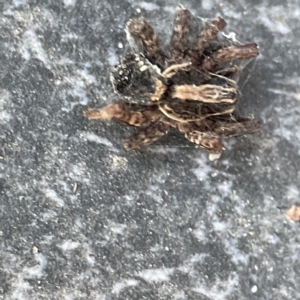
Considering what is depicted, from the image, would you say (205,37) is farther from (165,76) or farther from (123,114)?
(123,114)

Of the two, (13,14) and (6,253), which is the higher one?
(13,14)

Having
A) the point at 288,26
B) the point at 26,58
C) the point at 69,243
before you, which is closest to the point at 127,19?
the point at 26,58

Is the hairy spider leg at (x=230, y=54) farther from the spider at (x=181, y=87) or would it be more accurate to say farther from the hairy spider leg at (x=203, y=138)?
the hairy spider leg at (x=203, y=138)

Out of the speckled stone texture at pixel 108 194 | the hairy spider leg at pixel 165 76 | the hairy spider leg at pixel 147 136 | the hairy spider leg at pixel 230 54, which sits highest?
the hairy spider leg at pixel 230 54

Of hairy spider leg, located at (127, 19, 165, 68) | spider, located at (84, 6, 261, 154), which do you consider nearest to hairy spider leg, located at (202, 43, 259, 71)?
spider, located at (84, 6, 261, 154)

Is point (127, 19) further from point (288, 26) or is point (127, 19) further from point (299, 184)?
point (299, 184)

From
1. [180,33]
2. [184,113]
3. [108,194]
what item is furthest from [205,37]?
[108,194]

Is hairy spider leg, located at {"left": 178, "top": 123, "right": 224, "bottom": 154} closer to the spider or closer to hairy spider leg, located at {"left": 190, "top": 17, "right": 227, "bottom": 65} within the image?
the spider

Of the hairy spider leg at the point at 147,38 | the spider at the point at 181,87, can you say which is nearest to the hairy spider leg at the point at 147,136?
the spider at the point at 181,87
